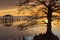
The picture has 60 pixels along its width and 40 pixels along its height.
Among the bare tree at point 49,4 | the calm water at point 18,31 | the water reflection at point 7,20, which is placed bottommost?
the calm water at point 18,31

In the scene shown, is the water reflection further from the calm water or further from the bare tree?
the bare tree

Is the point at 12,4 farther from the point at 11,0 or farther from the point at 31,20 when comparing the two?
the point at 31,20

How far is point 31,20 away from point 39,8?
227 mm

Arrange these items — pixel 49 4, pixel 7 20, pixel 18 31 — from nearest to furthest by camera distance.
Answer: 1. pixel 49 4
2. pixel 7 20
3. pixel 18 31

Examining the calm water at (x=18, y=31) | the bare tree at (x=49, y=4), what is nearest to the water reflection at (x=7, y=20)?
the calm water at (x=18, y=31)

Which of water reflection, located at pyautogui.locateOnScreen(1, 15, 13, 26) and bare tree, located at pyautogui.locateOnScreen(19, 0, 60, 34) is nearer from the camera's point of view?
bare tree, located at pyautogui.locateOnScreen(19, 0, 60, 34)

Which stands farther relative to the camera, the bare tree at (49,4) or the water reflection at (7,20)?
the water reflection at (7,20)

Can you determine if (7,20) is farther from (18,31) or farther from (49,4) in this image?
(49,4)

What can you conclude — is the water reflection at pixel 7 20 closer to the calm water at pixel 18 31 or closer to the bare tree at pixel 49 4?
the calm water at pixel 18 31

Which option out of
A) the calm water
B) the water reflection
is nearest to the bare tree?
the calm water

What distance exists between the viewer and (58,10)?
2977 millimetres

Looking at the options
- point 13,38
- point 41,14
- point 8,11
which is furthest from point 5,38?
point 41,14

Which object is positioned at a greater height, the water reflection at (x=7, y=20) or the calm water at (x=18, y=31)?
the water reflection at (x=7, y=20)

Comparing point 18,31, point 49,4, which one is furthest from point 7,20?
point 49,4
